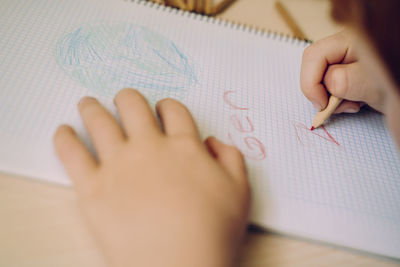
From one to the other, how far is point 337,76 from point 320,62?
1.4 inches

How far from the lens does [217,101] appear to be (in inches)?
16.9

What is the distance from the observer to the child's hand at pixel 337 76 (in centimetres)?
42

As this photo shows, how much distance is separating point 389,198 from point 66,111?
0.43 metres

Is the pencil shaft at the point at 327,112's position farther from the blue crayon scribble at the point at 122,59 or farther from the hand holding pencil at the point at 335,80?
the blue crayon scribble at the point at 122,59

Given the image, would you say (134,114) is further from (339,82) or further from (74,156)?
(339,82)

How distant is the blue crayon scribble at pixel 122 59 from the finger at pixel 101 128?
0.17ft

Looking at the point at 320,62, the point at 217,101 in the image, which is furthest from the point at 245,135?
the point at 320,62

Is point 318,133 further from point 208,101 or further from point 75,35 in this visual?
point 75,35

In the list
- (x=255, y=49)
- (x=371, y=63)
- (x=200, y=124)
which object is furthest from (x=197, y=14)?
(x=371, y=63)

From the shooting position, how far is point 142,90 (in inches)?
16.3

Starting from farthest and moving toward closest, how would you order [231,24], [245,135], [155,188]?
[231,24], [245,135], [155,188]

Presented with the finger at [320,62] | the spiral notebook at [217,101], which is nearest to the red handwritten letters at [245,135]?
the spiral notebook at [217,101]

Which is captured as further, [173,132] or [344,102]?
[344,102]

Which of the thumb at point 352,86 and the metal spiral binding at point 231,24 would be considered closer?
the thumb at point 352,86
